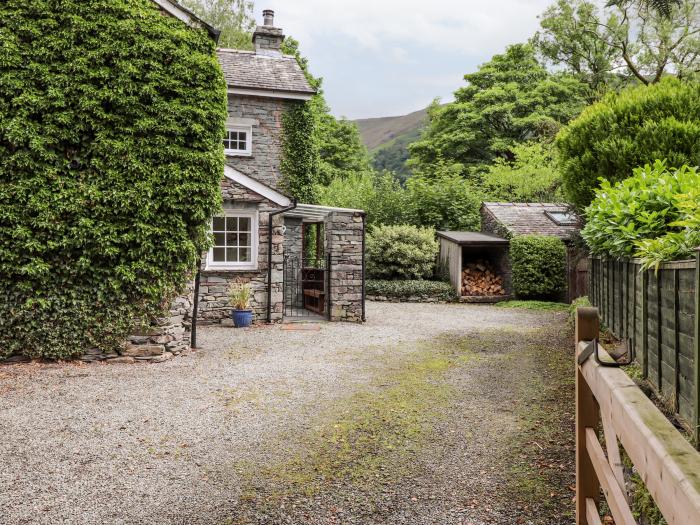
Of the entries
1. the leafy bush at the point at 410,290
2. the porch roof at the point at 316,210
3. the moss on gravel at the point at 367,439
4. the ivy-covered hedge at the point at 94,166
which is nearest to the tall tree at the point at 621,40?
the leafy bush at the point at 410,290

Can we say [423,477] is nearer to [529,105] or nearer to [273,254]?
[273,254]

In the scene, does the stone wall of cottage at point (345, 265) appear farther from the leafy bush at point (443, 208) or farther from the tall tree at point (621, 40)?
the tall tree at point (621, 40)

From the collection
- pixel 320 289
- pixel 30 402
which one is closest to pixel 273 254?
pixel 320 289

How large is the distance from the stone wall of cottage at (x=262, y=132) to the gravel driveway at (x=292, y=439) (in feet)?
27.1

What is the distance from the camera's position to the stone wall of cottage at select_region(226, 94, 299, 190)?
16.6 meters

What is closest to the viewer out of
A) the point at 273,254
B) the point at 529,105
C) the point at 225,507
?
the point at 225,507

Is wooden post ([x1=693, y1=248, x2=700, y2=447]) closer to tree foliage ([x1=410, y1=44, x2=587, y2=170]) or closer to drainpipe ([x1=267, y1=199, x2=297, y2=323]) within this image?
drainpipe ([x1=267, y1=199, x2=297, y2=323])

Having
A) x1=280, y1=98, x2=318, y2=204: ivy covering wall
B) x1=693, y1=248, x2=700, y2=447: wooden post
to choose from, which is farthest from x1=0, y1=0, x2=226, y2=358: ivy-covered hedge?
x1=280, y1=98, x2=318, y2=204: ivy covering wall

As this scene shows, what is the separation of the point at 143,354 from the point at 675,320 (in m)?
7.76

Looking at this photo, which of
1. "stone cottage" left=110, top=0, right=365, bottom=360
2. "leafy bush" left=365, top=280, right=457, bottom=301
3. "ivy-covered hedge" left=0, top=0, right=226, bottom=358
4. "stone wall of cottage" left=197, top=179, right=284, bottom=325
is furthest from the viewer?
"leafy bush" left=365, top=280, right=457, bottom=301

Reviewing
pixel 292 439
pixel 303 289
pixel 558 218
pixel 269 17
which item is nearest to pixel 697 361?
pixel 292 439

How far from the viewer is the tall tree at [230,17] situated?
3094 centimetres

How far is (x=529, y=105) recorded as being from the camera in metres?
31.6

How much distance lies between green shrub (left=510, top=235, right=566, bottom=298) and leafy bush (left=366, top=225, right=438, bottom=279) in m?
3.13
